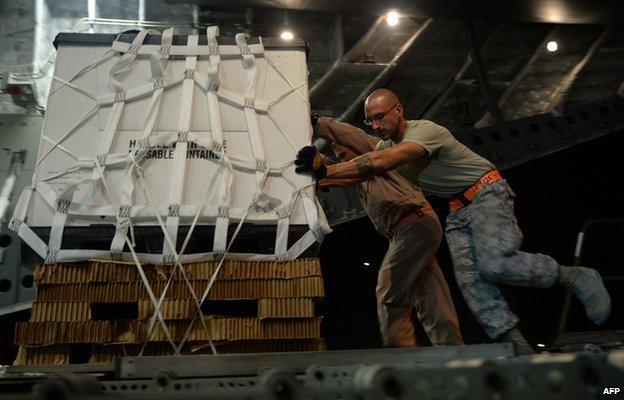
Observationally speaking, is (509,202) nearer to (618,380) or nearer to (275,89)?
(275,89)

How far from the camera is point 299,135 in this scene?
392 cm

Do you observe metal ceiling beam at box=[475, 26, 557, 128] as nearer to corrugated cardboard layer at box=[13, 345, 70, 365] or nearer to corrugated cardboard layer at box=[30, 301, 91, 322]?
corrugated cardboard layer at box=[30, 301, 91, 322]

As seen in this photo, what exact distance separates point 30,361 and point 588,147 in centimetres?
743

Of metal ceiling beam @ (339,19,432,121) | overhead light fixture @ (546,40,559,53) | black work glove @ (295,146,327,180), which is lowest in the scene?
black work glove @ (295,146,327,180)

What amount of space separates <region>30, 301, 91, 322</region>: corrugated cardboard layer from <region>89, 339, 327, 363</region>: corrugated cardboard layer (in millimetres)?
210

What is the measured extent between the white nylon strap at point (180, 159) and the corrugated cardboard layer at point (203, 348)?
0.54 meters

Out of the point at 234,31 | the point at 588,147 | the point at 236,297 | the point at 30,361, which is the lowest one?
the point at 30,361

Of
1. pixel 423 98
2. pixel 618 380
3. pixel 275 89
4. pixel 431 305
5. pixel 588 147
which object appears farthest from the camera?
pixel 423 98

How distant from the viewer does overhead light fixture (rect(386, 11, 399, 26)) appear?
8336 mm

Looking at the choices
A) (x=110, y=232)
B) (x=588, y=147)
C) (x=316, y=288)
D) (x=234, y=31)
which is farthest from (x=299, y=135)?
(x=588, y=147)

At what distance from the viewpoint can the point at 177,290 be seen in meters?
3.43

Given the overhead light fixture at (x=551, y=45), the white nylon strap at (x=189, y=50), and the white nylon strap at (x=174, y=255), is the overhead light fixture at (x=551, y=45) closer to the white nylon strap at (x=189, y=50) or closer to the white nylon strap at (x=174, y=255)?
the white nylon strap at (x=189, y=50)

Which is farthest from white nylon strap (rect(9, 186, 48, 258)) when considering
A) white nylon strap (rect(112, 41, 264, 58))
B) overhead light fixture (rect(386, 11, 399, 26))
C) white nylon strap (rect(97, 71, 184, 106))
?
overhead light fixture (rect(386, 11, 399, 26))

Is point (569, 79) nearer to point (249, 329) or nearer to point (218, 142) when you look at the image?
point (218, 142)
